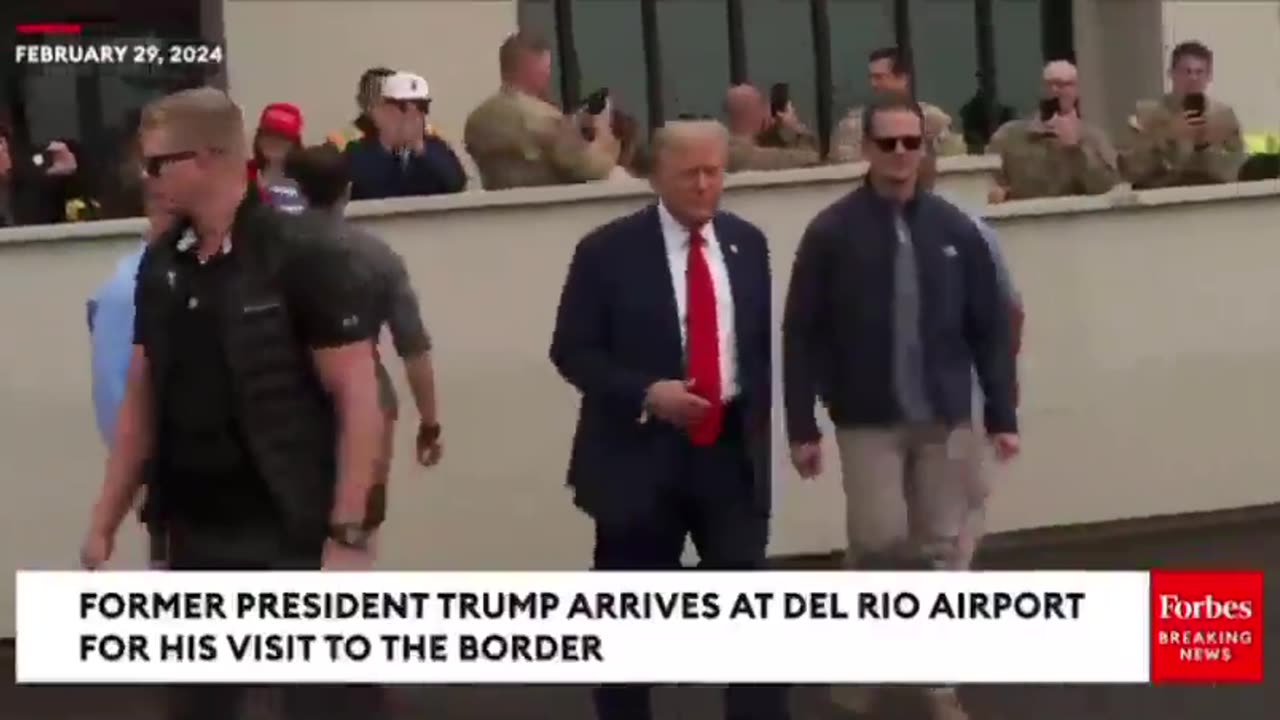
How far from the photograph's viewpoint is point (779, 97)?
1210 cm

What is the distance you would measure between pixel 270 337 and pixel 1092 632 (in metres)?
2.23

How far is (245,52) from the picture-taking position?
1185 cm

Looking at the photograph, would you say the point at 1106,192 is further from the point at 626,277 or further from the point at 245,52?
the point at 245,52

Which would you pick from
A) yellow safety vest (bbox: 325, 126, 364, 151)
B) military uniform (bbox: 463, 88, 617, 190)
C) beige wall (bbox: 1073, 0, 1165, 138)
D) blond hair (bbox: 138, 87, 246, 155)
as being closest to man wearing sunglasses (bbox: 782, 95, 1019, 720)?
military uniform (bbox: 463, 88, 617, 190)

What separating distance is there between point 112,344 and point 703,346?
1.52 meters

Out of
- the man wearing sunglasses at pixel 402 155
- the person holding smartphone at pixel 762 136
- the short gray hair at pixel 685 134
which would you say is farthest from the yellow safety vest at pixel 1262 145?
the short gray hair at pixel 685 134

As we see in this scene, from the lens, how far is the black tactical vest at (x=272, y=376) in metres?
4.51

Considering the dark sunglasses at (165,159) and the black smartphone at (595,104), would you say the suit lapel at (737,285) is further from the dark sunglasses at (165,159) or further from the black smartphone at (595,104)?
the black smartphone at (595,104)

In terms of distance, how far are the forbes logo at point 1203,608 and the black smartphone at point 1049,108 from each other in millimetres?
3389

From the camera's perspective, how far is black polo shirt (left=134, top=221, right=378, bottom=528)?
4520mm

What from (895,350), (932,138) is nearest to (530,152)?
(932,138)

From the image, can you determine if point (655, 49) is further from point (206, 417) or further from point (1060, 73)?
point (206, 417)

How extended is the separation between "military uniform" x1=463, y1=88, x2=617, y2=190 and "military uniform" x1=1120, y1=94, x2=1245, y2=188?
7.83 ft

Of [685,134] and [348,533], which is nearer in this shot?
[348,533]
